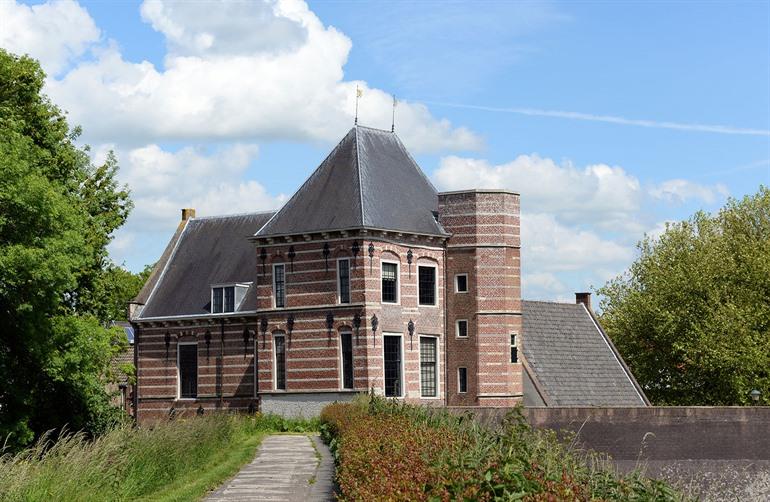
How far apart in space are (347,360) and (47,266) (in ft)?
39.7

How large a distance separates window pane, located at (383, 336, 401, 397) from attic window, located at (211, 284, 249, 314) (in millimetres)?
8614

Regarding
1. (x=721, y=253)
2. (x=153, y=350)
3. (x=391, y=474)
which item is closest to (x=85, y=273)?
(x=153, y=350)

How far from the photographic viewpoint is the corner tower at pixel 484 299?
40.2 m

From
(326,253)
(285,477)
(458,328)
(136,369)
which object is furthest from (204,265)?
(285,477)

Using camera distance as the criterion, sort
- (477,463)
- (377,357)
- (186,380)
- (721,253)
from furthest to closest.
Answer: (721,253) < (186,380) < (377,357) < (477,463)

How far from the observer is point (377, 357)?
129 feet

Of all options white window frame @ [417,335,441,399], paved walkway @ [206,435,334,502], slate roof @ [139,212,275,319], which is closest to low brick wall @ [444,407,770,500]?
white window frame @ [417,335,441,399]

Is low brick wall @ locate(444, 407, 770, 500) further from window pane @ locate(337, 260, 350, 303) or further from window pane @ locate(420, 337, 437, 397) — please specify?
window pane @ locate(337, 260, 350, 303)

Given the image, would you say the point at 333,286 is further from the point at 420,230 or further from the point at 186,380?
the point at 186,380

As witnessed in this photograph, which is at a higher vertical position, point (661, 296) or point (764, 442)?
point (661, 296)

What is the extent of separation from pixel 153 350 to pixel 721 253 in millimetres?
Answer: 25798

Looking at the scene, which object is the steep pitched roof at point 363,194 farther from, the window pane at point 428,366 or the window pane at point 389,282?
the window pane at point 428,366

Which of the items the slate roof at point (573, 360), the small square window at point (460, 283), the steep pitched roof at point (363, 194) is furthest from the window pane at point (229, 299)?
the slate roof at point (573, 360)

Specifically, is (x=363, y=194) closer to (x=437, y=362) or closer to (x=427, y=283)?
(x=427, y=283)
